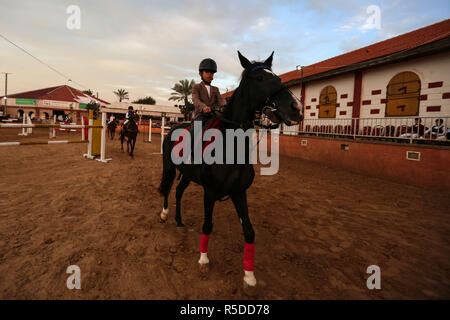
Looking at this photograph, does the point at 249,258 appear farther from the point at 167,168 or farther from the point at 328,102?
the point at 328,102

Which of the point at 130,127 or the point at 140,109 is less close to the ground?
the point at 140,109

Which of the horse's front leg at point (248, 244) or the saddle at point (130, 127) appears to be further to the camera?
the saddle at point (130, 127)

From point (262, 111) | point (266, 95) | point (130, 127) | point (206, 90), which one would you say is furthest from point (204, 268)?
point (130, 127)

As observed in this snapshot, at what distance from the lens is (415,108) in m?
8.61

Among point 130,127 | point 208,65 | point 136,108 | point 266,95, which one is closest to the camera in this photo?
point 266,95

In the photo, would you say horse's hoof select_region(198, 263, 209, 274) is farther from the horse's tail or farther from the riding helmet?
the riding helmet

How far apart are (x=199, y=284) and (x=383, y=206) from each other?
15.9ft

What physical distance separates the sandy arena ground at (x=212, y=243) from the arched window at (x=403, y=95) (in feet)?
14.7

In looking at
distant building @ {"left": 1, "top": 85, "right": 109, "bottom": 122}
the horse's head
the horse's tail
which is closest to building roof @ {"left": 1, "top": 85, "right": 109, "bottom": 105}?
distant building @ {"left": 1, "top": 85, "right": 109, "bottom": 122}

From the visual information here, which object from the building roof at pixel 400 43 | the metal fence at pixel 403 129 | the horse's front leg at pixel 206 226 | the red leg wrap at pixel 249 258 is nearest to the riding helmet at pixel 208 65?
the horse's front leg at pixel 206 226

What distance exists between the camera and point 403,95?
29.6 ft

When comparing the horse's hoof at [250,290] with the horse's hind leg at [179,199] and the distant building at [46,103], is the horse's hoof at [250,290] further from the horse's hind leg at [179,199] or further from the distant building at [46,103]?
Answer: the distant building at [46,103]

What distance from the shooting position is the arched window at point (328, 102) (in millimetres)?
12141

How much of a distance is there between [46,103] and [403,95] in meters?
46.9
